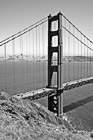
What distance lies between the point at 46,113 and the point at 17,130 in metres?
2.04

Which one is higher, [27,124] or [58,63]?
[58,63]

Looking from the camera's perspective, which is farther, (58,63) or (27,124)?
(58,63)

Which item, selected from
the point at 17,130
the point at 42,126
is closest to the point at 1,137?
the point at 17,130

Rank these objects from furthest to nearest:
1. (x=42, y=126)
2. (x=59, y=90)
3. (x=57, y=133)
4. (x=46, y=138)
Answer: (x=59, y=90) < (x=42, y=126) < (x=57, y=133) < (x=46, y=138)

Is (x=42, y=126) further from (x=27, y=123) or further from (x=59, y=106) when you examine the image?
(x=59, y=106)

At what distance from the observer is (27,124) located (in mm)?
4359

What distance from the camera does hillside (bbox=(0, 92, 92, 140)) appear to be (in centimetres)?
376

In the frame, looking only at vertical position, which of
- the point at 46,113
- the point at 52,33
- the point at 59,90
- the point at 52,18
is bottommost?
the point at 59,90

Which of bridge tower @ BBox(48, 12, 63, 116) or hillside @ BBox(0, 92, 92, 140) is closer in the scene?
hillside @ BBox(0, 92, 92, 140)

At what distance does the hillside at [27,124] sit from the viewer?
3760 mm

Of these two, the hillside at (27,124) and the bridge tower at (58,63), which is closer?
the hillside at (27,124)

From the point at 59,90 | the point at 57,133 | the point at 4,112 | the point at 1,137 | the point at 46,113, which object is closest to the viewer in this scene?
the point at 1,137

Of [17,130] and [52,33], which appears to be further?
[52,33]

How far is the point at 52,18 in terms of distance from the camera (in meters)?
18.9
